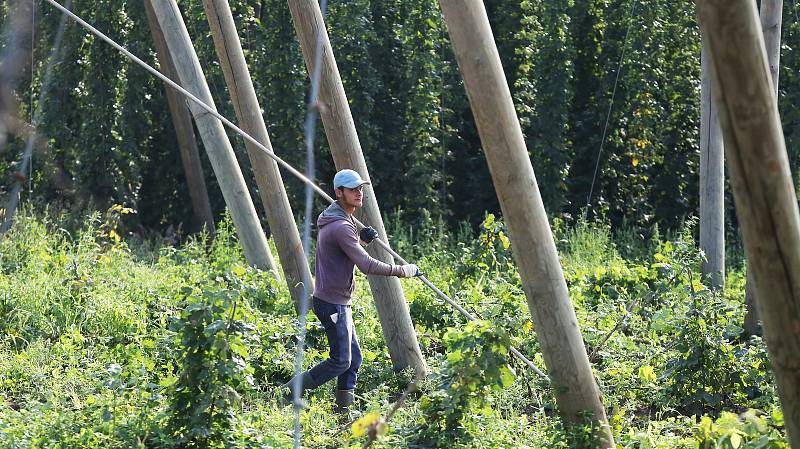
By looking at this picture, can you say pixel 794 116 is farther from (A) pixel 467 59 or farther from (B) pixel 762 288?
A: (B) pixel 762 288

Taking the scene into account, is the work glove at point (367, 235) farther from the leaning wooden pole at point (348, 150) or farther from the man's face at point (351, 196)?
the leaning wooden pole at point (348, 150)

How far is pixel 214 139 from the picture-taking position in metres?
8.73

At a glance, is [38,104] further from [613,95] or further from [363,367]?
[363,367]

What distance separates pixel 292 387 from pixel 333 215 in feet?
3.87

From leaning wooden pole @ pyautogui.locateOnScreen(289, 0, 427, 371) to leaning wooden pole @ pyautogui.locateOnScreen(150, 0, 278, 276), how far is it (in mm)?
1886

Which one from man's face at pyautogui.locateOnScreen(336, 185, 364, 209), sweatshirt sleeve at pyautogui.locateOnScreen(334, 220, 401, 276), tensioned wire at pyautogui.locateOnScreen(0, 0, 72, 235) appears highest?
tensioned wire at pyautogui.locateOnScreen(0, 0, 72, 235)

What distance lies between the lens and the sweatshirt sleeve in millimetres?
6340

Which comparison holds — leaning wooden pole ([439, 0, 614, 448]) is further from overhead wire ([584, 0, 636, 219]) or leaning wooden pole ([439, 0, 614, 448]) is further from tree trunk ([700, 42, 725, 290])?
overhead wire ([584, 0, 636, 219])

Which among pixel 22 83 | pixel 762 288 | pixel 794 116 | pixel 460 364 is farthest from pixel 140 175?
pixel 762 288

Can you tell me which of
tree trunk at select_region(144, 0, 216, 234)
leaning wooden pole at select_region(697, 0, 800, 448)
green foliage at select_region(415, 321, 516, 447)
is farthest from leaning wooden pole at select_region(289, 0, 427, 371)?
tree trunk at select_region(144, 0, 216, 234)

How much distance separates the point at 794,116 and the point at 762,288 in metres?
11.3

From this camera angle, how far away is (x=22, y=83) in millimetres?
16812

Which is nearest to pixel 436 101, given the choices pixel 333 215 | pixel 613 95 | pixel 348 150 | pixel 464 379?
pixel 613 95

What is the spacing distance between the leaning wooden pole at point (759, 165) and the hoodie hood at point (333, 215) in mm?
3262
